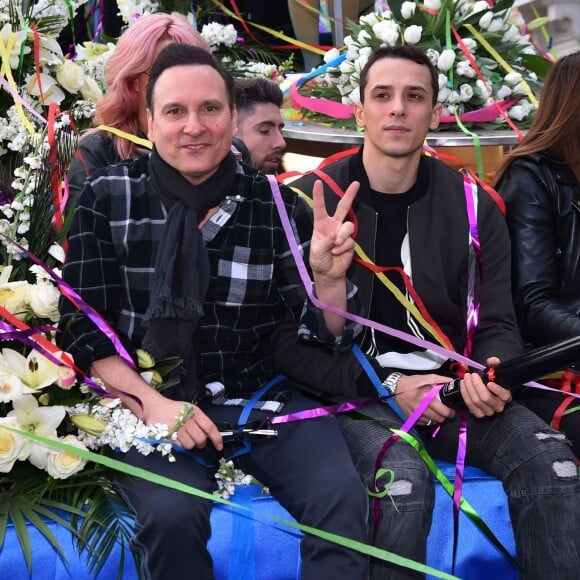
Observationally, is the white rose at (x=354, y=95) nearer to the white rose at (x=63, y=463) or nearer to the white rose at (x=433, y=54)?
the white rose at (x=433, y=54)

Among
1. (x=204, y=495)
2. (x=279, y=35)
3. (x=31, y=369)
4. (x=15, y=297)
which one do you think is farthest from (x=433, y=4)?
(x=204, y=495)

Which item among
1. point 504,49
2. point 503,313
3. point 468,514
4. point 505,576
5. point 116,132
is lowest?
point 505,576

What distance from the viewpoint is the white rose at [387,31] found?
3891 millimetres

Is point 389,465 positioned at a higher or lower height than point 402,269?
lower

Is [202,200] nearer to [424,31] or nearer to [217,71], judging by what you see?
[217,71]

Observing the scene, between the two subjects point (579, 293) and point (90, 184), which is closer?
point (90, 184)

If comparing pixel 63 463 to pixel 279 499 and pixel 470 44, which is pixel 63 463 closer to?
pixel 279 499

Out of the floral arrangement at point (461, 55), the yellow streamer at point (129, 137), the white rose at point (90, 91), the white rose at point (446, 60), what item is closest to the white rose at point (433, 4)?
the floral arrangement at point (461, 55)

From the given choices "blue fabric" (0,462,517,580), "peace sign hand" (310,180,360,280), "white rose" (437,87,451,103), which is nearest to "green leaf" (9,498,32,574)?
"blue fabric" (0,462,517,580)

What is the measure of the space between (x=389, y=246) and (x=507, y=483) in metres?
0.79

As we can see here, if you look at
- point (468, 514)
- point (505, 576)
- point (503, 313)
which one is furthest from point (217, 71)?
point (505, 576)

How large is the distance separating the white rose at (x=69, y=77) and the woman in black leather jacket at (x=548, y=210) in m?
1.56

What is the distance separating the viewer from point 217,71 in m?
2.58

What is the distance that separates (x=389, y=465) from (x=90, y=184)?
1.08 metres
